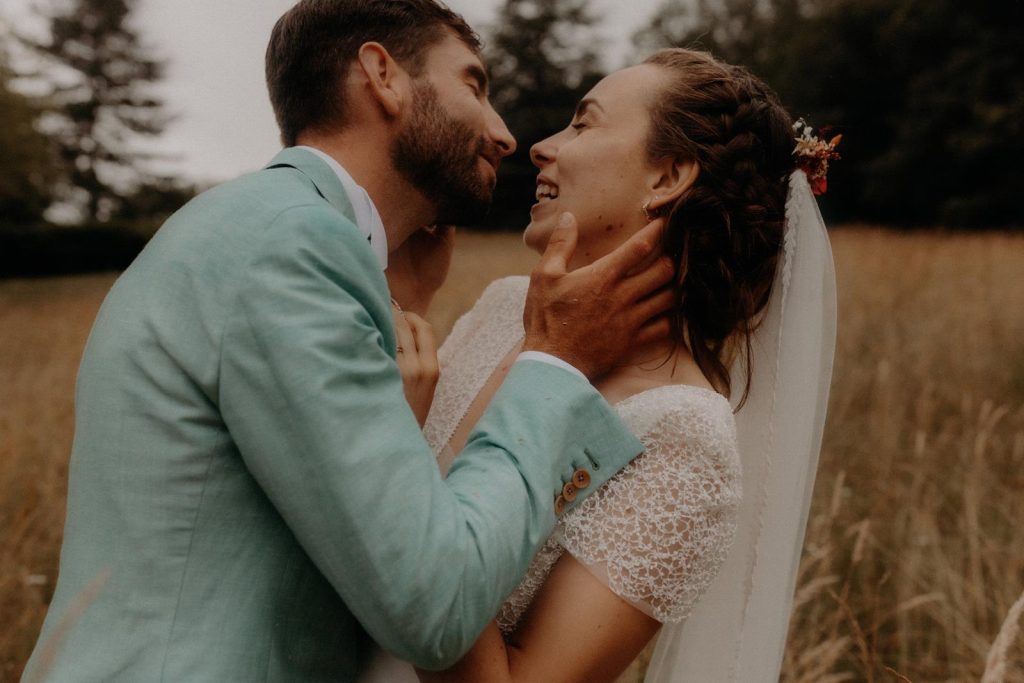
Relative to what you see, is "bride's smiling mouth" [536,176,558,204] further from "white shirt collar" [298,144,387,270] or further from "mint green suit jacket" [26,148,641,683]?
"mint green suit jacket" [26,148,641,683]

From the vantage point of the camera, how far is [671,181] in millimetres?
2438

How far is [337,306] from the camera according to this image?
4.66 ft

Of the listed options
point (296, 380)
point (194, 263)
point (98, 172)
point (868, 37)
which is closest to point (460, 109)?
point (194, 263)

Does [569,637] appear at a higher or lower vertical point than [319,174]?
lower

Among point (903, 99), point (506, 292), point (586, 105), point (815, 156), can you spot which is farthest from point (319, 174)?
point (903, 99)

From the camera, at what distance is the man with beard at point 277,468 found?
1.37 metres

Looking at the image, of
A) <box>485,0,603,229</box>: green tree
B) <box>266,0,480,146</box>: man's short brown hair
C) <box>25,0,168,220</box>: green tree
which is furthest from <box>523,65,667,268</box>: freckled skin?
<box>25,0,168,220</box>: green tree

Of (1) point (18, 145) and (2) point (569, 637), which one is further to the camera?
(1) point (18, 145)

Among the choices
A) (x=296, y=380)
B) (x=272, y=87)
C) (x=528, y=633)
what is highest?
(x=272, y=87)

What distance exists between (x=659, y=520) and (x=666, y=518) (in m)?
0.02

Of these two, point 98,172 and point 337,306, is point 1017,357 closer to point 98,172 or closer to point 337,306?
point 337,306

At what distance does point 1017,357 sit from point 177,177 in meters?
35.1

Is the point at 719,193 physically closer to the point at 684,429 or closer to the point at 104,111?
the point at 684,429

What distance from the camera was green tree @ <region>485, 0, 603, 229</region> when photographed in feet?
117
